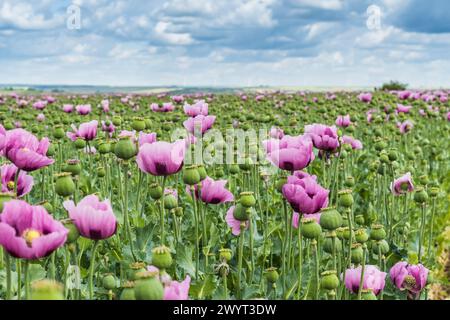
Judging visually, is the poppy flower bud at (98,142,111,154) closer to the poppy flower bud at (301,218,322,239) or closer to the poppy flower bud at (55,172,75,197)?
the poppy flower bud at (55,172,75,197)

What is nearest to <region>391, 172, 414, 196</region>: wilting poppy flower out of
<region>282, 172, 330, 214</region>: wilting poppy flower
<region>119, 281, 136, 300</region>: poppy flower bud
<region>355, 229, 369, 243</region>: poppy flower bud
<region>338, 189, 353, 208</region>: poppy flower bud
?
<region>338, 189, 353, 208</region>: poppy flower bud

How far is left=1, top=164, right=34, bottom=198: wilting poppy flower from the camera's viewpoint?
96.9 inches

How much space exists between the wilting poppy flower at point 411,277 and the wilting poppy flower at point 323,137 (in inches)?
31.3

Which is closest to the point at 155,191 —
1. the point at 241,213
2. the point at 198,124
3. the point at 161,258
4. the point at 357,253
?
the point at 241,213

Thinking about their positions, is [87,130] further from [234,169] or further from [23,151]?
[23,151]

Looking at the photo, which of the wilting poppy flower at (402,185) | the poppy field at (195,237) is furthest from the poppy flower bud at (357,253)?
the wilting poppy flower at (402,185)

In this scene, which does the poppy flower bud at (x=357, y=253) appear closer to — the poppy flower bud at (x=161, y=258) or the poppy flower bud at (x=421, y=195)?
the poppy flower bud at (x=421, y=195)

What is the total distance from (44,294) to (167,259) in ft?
1.91

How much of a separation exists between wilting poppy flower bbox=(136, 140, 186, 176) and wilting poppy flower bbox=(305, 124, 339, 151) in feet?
3.38

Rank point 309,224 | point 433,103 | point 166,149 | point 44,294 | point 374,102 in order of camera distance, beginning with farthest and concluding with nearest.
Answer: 1. point 433,103
2. point 374,102
3. point 166,149
4. point 309,224
5. point 44,294

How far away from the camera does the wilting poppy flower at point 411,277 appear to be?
2.38 meters
